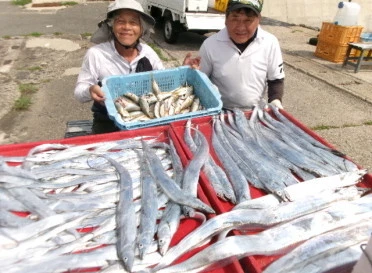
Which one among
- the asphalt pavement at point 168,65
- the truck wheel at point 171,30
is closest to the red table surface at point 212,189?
the asphalt pavement at point 168,65

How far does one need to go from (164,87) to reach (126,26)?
0.81 meters

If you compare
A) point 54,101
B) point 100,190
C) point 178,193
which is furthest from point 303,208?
point 54,101

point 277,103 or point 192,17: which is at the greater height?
point 192,17

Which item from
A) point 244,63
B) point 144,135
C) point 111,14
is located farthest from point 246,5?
point 144,135

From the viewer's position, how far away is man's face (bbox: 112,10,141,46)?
3113 mm

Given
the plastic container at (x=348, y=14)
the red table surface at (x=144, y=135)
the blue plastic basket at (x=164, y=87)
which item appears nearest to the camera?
the red table surface at (x=144, y=135)

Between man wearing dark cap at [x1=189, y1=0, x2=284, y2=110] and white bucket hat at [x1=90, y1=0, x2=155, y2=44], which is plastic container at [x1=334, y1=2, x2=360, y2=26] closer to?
man wearing dark cap at [x1=189, y1=0, x2=284, y2=110]

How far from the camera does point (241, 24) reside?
128 inches

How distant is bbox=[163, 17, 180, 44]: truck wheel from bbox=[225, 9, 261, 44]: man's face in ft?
25.6

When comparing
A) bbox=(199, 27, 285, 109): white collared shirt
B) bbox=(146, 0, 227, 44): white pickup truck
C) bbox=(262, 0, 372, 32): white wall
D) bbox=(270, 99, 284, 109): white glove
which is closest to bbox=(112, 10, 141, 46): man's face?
bbox=(199, 27, 285, 109): white collared shirt

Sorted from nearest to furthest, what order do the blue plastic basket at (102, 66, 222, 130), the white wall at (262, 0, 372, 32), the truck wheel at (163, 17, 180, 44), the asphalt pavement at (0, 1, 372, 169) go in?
the blue plastic basket at (102, 66, 222, 130), the asphalt pavement at (0, 1, 372, 169), the truck wheel at (163, 17, 180, 44), the white wall at (262, 0, 372, 32)

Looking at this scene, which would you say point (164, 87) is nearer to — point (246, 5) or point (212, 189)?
point (246, 5)

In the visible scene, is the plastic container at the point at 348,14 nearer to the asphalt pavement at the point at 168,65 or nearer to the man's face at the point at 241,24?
the asphalt pavement at the point at 168,65

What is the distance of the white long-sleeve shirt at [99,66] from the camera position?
10.6 ft
